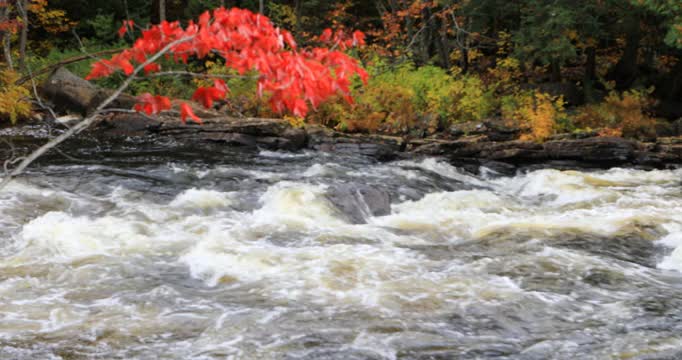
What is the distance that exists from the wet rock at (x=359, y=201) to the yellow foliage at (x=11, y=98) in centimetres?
627

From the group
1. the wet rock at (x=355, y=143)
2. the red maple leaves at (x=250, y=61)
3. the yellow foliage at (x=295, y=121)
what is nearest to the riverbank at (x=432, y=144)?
the wet rock at (x=355, y=143)

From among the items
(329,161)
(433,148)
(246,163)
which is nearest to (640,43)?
(433,148)

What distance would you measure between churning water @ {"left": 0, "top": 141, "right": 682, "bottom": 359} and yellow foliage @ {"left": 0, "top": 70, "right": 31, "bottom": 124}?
257cm

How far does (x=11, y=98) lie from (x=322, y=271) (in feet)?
33.6

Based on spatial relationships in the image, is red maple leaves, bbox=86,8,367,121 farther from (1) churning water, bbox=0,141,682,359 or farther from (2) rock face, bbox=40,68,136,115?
(2) rock face, bbox=40,68,136,115

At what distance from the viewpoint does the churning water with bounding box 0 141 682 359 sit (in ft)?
17.3

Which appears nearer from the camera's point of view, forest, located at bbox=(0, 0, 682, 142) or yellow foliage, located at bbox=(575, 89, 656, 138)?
yellow foliage, located at bbox=(575, 89, 656, 138)

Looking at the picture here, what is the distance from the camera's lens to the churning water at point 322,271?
5.26 metres

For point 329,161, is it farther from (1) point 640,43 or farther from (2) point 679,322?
(1) point 640,43

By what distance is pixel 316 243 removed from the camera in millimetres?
8141

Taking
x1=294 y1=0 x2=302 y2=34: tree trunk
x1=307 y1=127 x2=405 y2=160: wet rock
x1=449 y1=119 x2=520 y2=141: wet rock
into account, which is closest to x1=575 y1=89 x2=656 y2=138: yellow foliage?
x1=449 y1=119 x2=520 y2=141: wet rock

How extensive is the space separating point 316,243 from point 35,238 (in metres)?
3.44

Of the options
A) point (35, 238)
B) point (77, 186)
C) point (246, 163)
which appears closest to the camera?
point (35, 238)

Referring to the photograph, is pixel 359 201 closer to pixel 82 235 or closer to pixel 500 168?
pixel 82 235
